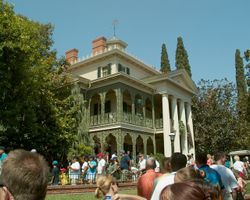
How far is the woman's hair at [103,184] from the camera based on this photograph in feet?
14.3

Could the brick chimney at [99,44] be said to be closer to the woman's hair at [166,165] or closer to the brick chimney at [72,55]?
the brick chimney at [72,55]

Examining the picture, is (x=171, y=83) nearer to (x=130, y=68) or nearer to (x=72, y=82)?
(x=130, y=68)

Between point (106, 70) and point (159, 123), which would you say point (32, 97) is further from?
point (159, 123)

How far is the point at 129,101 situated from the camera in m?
33.9

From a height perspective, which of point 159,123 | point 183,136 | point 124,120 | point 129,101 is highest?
point 129,101

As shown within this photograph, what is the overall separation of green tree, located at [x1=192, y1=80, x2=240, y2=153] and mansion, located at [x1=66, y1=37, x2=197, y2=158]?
474 cm

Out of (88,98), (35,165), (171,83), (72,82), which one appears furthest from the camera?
(171,83)

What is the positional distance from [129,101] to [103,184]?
29.5m

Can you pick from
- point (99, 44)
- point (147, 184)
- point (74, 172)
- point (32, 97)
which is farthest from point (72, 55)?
A: point (147, 184)

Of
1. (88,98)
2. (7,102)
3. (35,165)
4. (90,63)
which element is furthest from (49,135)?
(35,165)

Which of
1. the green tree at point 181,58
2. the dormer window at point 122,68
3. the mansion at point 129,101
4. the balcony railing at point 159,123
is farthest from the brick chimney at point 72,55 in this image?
the green tree at point 181,58

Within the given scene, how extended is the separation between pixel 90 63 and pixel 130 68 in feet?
12.9

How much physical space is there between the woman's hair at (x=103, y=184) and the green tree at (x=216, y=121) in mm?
37218

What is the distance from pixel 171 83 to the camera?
3316 centimetres
